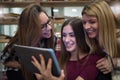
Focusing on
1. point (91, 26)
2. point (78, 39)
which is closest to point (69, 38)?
point (78, 39)

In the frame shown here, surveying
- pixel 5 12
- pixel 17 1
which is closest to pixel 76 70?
pixel 17 1

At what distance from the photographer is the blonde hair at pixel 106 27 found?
170cm

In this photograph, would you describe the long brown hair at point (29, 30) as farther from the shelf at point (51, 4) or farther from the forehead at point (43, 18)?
the shelf at point (51, 4)

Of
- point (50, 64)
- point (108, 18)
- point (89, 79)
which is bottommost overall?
point (89, 79)

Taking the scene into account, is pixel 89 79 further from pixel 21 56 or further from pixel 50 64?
pixel 21 56

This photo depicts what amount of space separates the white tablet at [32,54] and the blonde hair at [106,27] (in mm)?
330

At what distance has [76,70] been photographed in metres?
1.80

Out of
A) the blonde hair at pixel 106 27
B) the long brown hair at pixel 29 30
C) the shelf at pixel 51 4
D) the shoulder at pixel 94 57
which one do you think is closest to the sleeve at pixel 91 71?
the shoulder at pixel 94 57

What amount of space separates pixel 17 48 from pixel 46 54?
24cm

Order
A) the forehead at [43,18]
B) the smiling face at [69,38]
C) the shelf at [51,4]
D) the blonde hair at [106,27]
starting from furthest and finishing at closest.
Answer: the shelf at [51,4] → the forehead at [43,18] → the smiling face at [69,38] → the blonde hair at [106,27]

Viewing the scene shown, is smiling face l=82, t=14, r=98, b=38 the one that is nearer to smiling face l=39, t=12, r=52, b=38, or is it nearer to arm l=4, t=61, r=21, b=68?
smiling face l=39, t=12, r=52, b=38

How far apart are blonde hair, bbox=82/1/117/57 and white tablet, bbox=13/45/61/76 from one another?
0.33 metres

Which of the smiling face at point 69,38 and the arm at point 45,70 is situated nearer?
the arm at point 45,70

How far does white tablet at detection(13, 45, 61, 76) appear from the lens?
154 cm
